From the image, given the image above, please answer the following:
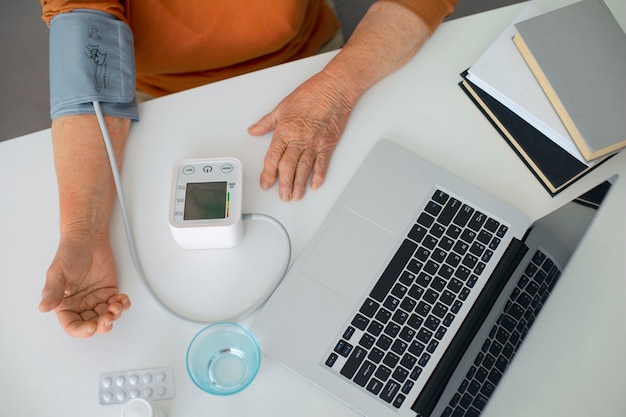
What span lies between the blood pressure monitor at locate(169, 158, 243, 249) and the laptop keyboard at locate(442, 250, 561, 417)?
1.25 ft

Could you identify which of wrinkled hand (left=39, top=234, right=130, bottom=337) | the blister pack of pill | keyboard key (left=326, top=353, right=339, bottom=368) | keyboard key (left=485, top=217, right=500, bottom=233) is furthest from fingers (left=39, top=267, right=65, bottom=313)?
keyboard key (left=485, top=217, right=500, bottom=233)

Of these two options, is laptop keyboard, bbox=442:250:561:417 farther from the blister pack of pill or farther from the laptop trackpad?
the blister pack of pill

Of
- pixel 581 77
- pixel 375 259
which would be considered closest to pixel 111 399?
pixel 375 259

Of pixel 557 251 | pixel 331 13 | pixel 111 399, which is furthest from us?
pixel 331 13

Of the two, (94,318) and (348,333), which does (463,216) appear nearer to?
(348,333)

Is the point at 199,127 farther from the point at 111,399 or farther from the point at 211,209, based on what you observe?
the point at 111,399

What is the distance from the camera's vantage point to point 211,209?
87 centimetres

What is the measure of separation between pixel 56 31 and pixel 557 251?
2.73 ft

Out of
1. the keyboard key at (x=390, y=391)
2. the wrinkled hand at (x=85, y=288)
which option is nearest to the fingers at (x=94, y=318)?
the wrinkled hand at (x=85, y=288)

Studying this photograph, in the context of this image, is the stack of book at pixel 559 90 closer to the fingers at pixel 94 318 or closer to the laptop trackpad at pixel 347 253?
the laptop trackpad at pixel 347 253

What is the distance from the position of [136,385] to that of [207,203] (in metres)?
0.26

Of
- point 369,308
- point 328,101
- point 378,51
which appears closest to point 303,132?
point 328,101

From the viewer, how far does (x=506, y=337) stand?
87 cm

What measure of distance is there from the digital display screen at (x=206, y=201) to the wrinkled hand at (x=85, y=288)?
0.15m
